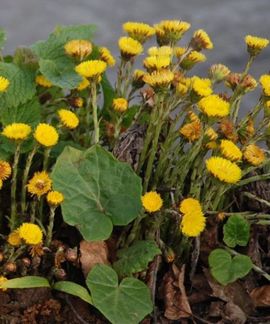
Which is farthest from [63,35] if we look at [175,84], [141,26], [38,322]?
[38,322]

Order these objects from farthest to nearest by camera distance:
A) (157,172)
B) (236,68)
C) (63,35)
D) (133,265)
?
(236,68), (63,35), (157,172), (133,265)

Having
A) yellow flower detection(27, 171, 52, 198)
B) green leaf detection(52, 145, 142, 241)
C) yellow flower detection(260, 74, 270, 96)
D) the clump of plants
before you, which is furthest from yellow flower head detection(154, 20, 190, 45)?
yellow flower detection(27, 171, 52, 198)

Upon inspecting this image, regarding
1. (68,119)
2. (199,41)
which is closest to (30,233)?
(68,119)

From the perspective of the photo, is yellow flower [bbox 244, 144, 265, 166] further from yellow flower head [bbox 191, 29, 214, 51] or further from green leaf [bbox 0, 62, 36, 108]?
green leaf [bbox 0, 62, 36, 108]

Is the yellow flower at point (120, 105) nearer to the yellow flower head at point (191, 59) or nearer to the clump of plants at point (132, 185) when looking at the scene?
the clump of plants at point (132, 185)

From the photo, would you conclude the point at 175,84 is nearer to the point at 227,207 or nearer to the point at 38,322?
the point at 227,207

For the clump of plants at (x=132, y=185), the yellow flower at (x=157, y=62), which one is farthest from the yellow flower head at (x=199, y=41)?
the yellow flower at (x=157, y=62)

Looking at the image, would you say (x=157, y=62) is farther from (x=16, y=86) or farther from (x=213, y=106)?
→ (x=16, y=86)
